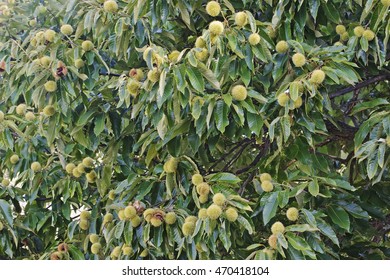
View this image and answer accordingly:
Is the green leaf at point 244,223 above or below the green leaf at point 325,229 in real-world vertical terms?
above

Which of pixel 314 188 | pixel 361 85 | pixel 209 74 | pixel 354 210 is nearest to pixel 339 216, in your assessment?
pixel 354 210

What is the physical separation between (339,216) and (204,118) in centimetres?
49

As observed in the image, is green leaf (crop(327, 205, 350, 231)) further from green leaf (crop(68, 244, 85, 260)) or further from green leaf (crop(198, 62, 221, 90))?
green leaf (crop(68, 244, 85, 260))

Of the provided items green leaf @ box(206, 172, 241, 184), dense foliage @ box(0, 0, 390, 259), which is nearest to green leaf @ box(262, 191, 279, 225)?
dense foliage @ box(0, 0, 390, 259)

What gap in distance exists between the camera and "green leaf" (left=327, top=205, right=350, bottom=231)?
184 centimetres

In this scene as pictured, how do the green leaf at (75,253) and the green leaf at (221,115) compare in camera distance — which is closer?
the green leaf at (221,115)

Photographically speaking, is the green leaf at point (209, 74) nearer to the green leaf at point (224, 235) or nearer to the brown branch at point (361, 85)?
the green leaf at point (224, 235)

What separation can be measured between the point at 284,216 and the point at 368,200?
0.39 meters

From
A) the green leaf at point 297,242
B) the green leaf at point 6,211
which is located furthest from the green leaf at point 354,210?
the green leaf at point 6,211

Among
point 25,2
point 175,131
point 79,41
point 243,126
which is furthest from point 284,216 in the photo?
point 25,2

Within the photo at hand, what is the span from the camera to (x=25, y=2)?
2377 millimetres

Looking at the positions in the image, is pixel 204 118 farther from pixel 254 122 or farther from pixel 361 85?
pixel 361 85

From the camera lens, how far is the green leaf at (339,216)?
184 cm
